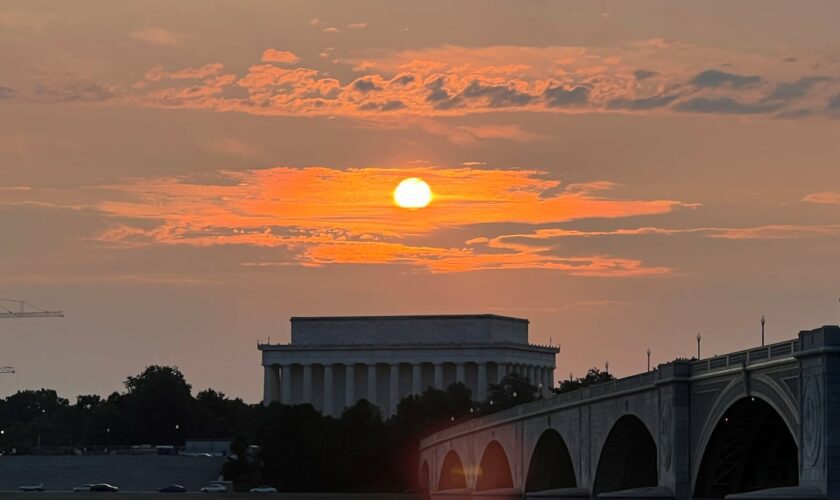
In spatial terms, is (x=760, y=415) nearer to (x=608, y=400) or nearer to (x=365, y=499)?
(x=608, y=400)

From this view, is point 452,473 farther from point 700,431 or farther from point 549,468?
point 700,431

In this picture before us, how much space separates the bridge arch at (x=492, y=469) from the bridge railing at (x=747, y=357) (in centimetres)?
6439

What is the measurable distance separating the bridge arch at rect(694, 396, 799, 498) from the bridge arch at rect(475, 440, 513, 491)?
6568 cm

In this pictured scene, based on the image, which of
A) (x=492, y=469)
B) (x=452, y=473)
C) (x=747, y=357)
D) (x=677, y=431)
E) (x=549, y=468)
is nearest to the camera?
(x=747, y=357)

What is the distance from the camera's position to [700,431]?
323ft

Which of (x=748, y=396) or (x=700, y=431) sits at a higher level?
(x=748, y=396)

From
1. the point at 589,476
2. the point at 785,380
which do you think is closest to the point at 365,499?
the point at 589,476

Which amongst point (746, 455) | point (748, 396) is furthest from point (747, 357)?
point (746, 455)

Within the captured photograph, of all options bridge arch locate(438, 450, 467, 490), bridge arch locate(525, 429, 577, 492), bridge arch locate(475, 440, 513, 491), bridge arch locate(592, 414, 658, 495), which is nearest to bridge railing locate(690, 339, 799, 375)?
bridge arch locate(592, 414, 658, 495)

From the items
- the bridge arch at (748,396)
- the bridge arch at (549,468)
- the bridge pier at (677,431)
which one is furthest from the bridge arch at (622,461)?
the bridge arch at (549,468)

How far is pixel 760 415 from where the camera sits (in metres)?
95.8

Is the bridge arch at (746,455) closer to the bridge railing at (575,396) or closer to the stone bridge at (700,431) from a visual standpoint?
the stone bridge at (700,431)

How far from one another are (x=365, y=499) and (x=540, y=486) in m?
51.2

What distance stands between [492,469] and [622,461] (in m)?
49.8
